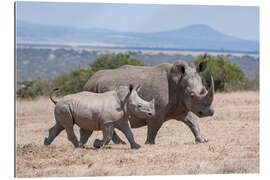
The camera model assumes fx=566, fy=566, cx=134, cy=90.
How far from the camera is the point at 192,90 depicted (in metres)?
13.3

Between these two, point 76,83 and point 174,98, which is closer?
point 174,98

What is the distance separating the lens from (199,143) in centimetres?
1376

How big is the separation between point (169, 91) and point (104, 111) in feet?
7.30

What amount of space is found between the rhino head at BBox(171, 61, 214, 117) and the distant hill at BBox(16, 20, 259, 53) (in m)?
16.8

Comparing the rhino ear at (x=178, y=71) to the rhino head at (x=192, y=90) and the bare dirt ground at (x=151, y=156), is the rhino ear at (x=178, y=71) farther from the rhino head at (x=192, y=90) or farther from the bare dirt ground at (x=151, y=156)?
the bare dirt ground at (x=151, y=156)

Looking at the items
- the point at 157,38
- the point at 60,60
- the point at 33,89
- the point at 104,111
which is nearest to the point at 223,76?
the point at 33,89

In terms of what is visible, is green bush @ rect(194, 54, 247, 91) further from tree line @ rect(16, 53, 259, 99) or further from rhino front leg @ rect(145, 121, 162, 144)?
rhino front leg @ rect(145, 121, 162, 144)

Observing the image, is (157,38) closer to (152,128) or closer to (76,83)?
(76,83)

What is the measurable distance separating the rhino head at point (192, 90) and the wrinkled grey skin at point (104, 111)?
1.53m

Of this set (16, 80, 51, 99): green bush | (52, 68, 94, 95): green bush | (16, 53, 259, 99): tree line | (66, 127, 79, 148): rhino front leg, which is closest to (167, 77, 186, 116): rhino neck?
(66, 127, 79, 148): rhino front leg

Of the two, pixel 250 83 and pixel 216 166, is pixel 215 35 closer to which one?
pixel 250 83
